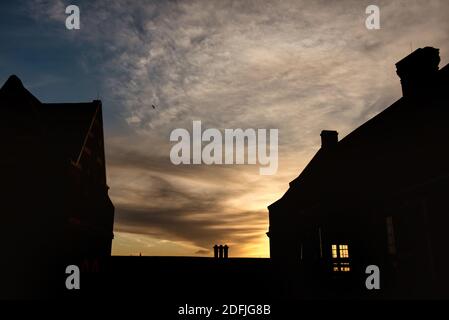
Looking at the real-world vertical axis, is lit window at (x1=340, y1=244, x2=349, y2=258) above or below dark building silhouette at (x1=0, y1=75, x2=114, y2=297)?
below

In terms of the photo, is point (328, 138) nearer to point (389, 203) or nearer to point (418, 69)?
point (418, 69)

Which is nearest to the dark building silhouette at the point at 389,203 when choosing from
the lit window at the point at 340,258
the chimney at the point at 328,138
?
the lit window at the point at 340,258

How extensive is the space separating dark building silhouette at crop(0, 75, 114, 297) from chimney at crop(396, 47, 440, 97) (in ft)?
47.4

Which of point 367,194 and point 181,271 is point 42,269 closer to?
point 181,271

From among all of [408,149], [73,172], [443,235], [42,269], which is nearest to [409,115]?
[408,149]

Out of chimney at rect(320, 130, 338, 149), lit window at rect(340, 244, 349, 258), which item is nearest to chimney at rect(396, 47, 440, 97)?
lit window at rect(340, 244, 349, 258)

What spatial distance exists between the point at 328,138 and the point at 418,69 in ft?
31.0

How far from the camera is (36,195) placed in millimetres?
13609

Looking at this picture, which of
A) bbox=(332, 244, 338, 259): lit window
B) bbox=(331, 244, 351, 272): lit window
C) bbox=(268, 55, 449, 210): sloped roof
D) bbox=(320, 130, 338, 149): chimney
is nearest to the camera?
bbox=(268, 55, 449, 210): sloped roof

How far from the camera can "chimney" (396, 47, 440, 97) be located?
14328mm

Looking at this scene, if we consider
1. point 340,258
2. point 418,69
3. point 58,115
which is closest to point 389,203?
point 340,258

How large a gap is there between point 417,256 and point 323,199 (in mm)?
6720

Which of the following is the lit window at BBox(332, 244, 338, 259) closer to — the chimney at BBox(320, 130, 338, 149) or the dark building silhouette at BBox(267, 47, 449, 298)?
the dark building silhouette at BBox(267, 47, 449, 298)

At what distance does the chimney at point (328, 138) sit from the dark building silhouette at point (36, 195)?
49.3 ft
